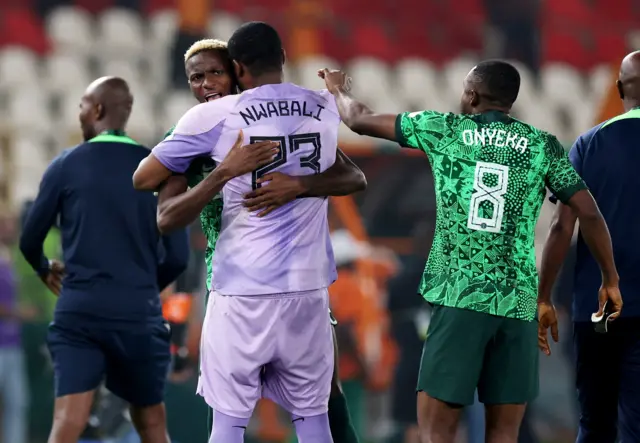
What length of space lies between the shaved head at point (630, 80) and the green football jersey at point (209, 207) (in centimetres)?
176

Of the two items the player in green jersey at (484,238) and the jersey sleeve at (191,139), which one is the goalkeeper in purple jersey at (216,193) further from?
the player in green jersey at (484,238)

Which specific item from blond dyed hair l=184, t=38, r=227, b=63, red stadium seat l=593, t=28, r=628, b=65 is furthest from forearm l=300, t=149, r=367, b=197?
red stadium seat l=593, t=28, r=628, b=65

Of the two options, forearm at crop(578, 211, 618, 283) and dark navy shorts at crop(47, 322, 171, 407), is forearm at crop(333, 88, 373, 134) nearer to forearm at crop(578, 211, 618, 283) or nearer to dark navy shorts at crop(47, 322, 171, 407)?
forearm at crop(578, 211, 618, 283)

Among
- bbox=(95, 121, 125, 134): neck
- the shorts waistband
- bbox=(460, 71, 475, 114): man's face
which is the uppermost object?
bbox=(460, 71, 475, 114): man's face

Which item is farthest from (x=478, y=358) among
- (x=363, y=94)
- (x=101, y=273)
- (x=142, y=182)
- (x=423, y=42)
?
(x=423, y=42)

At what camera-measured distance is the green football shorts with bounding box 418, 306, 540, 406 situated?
11.7 ft

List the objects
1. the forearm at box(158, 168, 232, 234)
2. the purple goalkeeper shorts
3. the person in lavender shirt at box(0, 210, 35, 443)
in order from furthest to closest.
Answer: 1. the person in lavender shirt at box(0, 210, 35, 443)
2. the purple goalkeeper shorts
3. the forearm at box(158, 168, 232, 234)

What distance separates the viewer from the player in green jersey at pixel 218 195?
134 inches

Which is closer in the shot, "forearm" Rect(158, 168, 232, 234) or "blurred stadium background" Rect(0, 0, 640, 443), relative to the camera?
"forearm" Rect(158, 168, 232, 234)

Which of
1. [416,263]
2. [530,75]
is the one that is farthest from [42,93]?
[530,75]

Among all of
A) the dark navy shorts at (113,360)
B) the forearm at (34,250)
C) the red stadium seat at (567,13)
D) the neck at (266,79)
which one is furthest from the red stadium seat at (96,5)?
the neck at (266,79)

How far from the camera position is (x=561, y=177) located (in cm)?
357

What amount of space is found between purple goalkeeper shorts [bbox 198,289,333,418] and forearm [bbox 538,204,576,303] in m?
0.88

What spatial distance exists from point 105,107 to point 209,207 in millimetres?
1314
